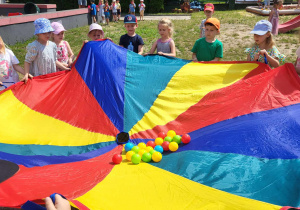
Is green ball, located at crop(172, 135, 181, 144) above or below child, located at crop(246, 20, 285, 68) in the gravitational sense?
below

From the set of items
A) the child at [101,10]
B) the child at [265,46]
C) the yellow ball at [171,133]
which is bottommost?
the yellow ball at [171,133]

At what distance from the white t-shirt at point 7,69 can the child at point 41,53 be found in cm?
18

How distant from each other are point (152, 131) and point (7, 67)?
6.32 ft

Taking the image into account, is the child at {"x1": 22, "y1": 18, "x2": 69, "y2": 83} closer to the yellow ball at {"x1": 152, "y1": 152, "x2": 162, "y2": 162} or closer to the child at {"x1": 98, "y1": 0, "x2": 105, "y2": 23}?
the yellow ball at {"x1": 152, "y1": 152, "x2": 162, "y2": 162}

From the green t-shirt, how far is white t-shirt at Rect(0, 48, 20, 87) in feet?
7.84

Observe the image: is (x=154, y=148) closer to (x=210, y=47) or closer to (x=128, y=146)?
(x=128, y=146)

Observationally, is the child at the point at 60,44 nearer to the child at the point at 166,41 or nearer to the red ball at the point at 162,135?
the child at the point at 166,41

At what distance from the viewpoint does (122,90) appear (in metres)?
3.84

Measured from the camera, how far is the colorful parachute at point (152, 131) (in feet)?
7.48

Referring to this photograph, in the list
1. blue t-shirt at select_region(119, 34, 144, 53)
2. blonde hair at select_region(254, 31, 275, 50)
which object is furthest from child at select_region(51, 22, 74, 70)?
blonde hair at select_region(254, 31, 275, 50)

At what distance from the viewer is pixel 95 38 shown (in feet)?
14.8

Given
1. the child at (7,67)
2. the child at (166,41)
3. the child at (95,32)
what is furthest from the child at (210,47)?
the child at (7,67)

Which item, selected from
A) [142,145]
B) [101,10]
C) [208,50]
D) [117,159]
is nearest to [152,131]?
[142,145]

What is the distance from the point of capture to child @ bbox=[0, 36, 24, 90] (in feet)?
12.2
